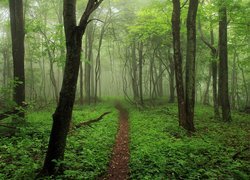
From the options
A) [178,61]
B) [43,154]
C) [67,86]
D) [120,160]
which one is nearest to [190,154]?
[120,160]

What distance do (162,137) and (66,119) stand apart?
239 inches

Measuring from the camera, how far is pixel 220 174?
6250 millimetres

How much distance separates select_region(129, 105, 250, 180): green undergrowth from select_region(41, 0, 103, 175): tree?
Answer: 2.42m

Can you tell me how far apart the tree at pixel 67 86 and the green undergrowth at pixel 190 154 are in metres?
2.42

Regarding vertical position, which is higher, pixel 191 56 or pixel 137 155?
pixel 191 56

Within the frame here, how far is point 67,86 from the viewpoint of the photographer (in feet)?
19.0


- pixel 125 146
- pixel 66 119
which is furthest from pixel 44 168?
pixel 125 146

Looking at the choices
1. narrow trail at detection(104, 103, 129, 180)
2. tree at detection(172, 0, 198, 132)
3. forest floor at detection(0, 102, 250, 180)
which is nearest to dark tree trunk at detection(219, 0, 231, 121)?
forest floor at detection(0, 102, 250, 180)

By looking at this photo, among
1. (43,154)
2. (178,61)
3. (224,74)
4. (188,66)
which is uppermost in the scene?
(178,61)

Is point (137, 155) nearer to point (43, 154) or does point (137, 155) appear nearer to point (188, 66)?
point (43, 154)

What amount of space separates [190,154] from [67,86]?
5169mm

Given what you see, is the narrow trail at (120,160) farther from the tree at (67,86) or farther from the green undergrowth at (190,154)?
the tree at (67,86)

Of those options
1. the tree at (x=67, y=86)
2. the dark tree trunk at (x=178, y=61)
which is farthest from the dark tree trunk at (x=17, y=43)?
the dark tree trunk at (x=178, y=61)

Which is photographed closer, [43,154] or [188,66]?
[43,154]
